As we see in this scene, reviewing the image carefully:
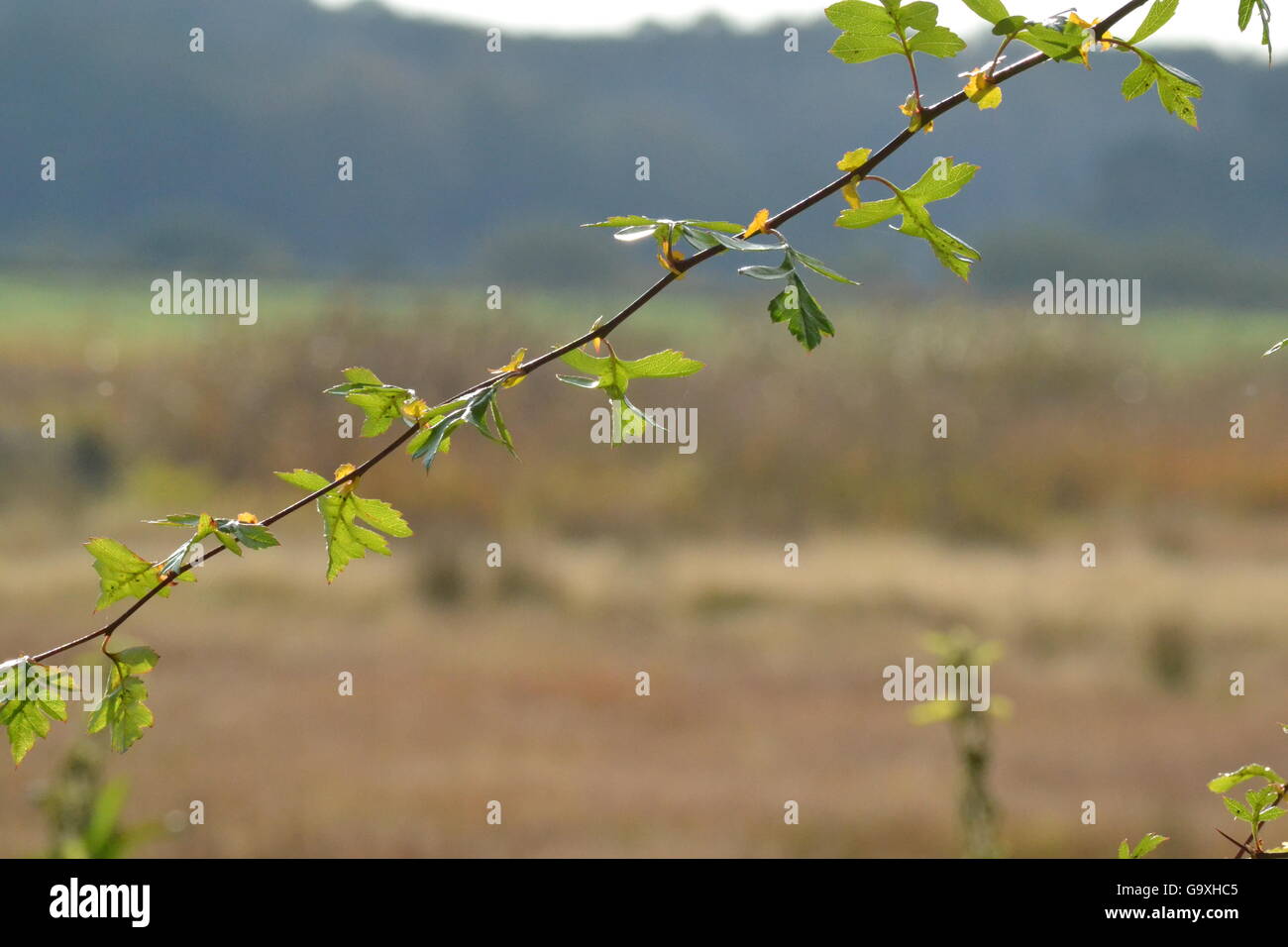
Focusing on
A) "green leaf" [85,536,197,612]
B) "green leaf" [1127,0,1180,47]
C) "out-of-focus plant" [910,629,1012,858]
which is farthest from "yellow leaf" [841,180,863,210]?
"out-of-focus plant" [910,629,1012,858]

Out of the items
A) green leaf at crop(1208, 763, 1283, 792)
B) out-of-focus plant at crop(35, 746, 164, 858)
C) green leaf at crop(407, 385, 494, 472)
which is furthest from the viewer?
out-of-focus plant at crop(35, 746, 164, 858)

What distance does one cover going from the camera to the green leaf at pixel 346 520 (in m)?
0.39

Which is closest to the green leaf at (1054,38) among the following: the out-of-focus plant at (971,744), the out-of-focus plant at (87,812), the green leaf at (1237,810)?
the green leaf at (1237,810)

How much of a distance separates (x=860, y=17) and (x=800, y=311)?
112 millimetres

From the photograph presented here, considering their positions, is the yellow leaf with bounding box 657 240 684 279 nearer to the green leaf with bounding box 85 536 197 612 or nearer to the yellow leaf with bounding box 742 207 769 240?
the yellow leaf with bounding box 742 207 769 240

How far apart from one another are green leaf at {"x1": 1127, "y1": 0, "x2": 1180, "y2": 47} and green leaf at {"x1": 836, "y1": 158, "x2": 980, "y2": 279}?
0.28 ft

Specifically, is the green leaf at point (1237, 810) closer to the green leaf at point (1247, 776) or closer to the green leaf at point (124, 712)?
the green leaf at point (1247, 776)

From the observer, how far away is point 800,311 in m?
0.35

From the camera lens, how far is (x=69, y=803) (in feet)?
5.21

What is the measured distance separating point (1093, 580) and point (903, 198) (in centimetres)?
413

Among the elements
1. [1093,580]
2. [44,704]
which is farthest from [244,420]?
[44,704]

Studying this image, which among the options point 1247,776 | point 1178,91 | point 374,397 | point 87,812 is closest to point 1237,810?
point 1247,776

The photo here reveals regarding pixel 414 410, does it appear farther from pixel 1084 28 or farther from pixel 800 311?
pixel 1084 28

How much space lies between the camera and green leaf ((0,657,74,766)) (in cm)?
37
